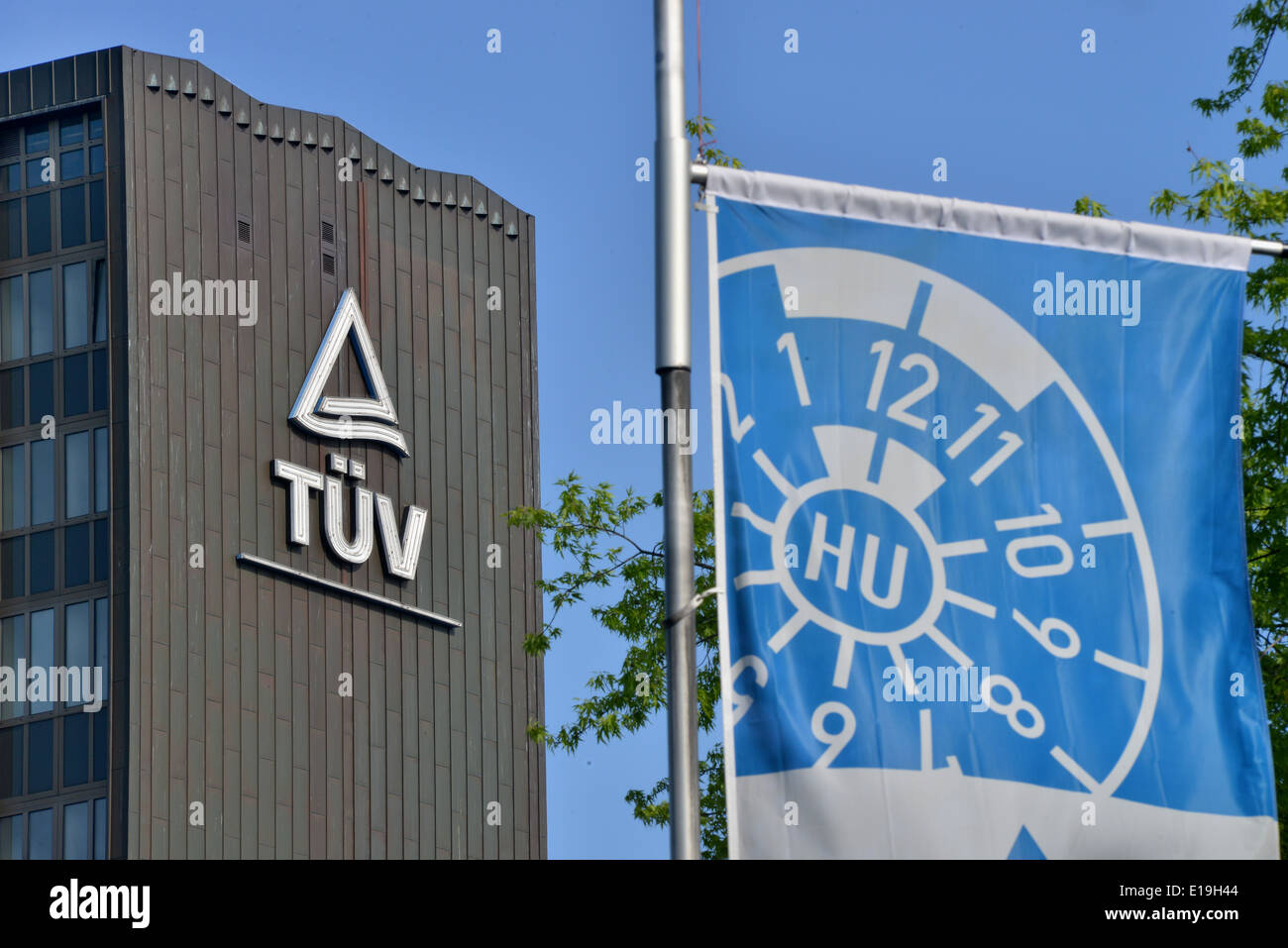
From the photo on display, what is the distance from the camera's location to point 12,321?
5625 cm

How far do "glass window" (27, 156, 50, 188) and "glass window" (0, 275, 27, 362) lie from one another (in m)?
2.62

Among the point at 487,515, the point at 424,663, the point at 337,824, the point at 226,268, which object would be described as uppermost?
the point at 226,268

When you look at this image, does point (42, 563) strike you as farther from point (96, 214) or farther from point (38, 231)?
point (96, 214)

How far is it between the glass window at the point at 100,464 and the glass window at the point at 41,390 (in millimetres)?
1578

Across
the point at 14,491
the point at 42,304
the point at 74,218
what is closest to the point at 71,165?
the point at 74,218

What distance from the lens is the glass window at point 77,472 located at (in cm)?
5475

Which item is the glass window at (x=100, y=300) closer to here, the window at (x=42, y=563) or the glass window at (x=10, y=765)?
the window at (x=42, y=563)

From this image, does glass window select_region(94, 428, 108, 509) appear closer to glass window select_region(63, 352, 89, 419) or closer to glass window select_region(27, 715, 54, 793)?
glass window select_region(63, 352, 89, 419)

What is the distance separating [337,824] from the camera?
2338 inches

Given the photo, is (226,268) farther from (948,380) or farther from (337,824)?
(948,380)

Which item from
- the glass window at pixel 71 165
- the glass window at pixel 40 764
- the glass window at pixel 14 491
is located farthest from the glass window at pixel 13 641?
the glass window at pixel 71 165

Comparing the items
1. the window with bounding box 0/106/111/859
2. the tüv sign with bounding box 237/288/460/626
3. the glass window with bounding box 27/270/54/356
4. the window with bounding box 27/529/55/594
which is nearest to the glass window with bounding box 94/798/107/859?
the window with bounding box 0/106/111/859
